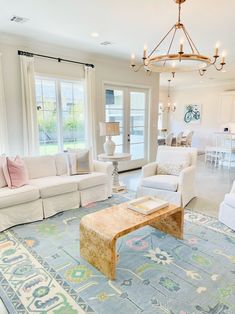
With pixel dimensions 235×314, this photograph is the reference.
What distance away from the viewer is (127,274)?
83.8 inches

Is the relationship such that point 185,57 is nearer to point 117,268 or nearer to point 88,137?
point 117,268

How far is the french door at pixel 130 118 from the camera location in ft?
18.5

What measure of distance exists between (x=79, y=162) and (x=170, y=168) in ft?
5.06

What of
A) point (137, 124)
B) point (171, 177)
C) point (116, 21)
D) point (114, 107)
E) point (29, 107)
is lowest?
point (171, 177)

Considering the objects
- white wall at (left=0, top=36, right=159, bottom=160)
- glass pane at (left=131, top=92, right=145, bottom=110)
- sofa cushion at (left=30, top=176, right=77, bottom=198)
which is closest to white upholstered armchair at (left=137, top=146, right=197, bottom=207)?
sofa cushion at (left=30, top=176, right=77, bottom=198)

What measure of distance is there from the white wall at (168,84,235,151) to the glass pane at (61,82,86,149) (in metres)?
6.19

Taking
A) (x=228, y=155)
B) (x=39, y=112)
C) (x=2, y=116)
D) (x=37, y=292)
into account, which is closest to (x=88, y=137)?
(x=39, y=112)

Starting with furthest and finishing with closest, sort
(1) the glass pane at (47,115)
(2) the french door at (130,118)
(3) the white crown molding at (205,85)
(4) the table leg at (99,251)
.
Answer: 1. (3) the white crown molding at (205,85)
2. (2) the french door at (130,118)
3. (1) the glass pane at (47,115)
4. (4) the table leg at (99,251)

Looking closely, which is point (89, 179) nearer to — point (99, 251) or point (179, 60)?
point (99, 251)

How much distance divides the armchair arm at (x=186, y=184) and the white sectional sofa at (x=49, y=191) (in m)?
1.25

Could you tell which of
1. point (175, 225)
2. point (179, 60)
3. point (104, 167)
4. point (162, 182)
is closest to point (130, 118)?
point (104, 167)

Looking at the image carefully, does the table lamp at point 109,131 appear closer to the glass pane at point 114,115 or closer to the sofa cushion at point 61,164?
the sofa cushion at point 61,164

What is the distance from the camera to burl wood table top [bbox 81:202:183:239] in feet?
6.93

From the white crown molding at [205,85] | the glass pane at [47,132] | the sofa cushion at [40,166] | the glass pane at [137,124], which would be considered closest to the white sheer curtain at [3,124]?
the sofa cushion at [40,166]
